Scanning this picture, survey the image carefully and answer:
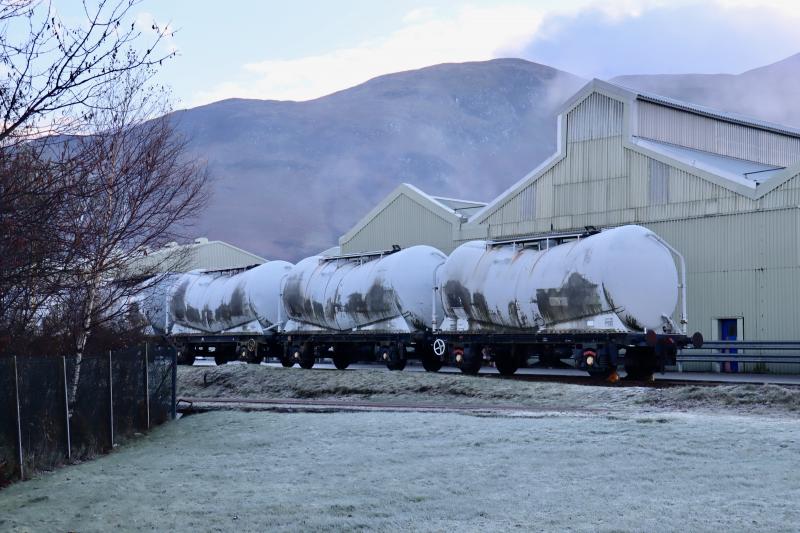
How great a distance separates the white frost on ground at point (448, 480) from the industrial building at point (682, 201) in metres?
18.8

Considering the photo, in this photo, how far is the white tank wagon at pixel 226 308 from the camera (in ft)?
134

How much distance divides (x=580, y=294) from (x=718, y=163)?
16118 millimetres

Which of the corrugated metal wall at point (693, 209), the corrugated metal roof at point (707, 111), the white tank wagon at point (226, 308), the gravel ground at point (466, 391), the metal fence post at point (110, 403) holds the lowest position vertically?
the gravel ground at point (466, 391)

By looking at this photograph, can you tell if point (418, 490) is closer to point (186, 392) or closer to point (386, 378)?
point (386, 378)

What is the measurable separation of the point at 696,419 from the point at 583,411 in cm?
A: 371

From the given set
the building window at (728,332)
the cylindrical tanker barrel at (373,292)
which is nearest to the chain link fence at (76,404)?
the cylindrical tanker barrel at (373,292)

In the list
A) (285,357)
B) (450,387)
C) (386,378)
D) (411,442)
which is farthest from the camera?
(285,357)

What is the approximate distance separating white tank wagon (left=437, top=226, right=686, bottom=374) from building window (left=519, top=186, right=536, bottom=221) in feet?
38.7

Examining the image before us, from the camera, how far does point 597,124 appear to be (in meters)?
40.9

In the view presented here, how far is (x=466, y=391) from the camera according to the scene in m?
25.8

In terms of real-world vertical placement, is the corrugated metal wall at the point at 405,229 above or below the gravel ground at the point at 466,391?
above

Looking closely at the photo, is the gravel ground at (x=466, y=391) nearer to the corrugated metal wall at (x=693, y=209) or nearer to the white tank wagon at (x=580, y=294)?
the white tank wagon at (x=580, y=294)

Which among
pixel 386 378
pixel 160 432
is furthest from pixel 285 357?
pixel 160 432

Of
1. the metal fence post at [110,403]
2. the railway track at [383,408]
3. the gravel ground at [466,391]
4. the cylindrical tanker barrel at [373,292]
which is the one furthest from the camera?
the cylindrical tanker barrel at [373,292]
